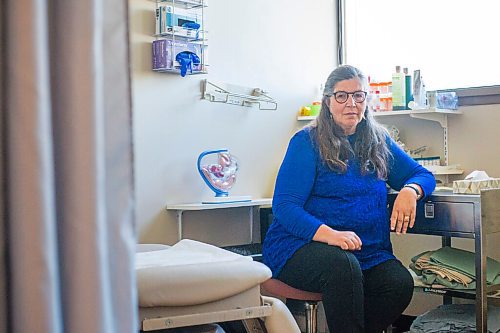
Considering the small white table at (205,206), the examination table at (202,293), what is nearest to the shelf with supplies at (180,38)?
the small white table at (205,206)

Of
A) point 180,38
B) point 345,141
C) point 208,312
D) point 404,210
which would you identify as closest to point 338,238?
point 404,210

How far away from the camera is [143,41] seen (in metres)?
2.83

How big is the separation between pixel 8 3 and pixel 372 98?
2.70 metres

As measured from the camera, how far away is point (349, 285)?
A: 7.36 feet

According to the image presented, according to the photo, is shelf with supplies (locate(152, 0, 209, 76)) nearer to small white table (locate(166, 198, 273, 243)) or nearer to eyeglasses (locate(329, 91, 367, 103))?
small white table (locate(166, 198, 273, 243))

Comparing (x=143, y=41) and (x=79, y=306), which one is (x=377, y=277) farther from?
(x=79, y=306)

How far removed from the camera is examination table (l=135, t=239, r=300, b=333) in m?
1.46

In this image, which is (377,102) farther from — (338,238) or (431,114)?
(338,238)

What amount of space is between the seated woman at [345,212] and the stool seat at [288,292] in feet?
0.08

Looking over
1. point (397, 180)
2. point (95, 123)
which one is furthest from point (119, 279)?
point (397, 180)

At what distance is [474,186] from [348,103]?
0.55 meters

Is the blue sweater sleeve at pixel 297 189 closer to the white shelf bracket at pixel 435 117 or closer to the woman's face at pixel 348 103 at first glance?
the woman's face at pixel 348 103

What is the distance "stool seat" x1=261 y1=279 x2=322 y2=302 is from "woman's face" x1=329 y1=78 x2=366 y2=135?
2.16 ft

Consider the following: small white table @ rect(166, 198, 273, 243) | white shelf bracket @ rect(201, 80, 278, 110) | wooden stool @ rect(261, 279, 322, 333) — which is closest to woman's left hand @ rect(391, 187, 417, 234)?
wooden stool @ rect(261, 279, 322, 333)
